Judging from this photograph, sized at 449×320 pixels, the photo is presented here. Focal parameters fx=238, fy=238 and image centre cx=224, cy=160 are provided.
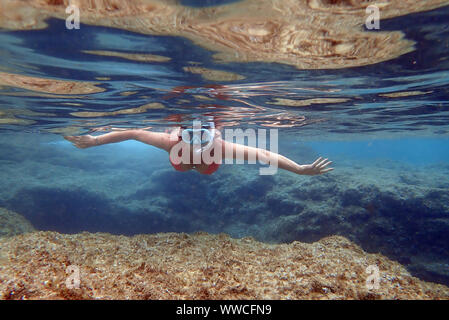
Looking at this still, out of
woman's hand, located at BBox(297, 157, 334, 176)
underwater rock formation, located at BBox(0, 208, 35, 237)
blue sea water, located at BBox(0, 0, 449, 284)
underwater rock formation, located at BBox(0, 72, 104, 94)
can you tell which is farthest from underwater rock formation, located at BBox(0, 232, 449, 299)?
underwater rock formation, located at BBox(0, 208, 35, 237)

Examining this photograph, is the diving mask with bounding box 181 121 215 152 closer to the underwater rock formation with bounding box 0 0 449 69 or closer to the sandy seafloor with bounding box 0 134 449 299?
the underwater rock formation with bounding box 0 0 449 69

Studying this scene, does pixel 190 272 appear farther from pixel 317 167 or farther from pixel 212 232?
pixel 212 232

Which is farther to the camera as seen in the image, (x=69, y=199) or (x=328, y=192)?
(x=69, y=199)

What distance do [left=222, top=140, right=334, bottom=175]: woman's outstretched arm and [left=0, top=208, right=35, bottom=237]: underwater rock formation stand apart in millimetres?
14504

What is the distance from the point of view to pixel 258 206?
19.2 meters

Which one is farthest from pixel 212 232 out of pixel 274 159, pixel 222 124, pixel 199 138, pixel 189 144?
pixel 274 159

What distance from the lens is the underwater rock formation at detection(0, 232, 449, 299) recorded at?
12.6 feet

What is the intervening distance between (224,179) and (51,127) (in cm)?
1450

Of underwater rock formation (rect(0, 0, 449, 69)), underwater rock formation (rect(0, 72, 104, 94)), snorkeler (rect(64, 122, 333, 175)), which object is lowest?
snorkeler (rect(64, 122, 333, 175))

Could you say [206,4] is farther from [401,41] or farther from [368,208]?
[368,208]

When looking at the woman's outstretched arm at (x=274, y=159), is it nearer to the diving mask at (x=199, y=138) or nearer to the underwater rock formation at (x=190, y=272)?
the diving mask at (x=199, y=138)

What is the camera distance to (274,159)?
6203mm

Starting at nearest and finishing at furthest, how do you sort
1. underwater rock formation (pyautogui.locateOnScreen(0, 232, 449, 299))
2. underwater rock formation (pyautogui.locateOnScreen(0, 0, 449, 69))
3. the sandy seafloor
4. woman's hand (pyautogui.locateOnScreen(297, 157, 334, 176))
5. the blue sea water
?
underwater rock formation (pyautogui.locateOnScreen(0, 232, 449, 299))
the sandy seafloor
underwater rock formation (pyautogui.locateOnScreen(0, 0, 449, 69))
woman's hand (pyautogui.locateOnScreen(297, 157, 334, 176))
the blue sea water
